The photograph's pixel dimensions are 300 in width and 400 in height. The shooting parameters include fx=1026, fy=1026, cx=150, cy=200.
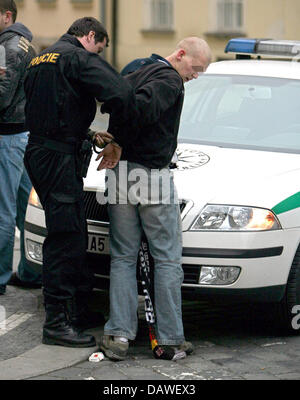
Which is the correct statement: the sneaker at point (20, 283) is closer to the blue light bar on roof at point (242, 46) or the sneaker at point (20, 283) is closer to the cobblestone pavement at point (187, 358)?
the cobblestone pavement at point (187, 358)

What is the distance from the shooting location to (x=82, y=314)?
615cm

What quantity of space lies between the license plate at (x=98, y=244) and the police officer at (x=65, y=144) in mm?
149

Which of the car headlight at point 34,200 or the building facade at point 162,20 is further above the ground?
the car headlight at point 34,200

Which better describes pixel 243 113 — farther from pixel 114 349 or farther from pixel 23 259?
pixel 114 349

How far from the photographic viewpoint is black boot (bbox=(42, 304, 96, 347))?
582cm

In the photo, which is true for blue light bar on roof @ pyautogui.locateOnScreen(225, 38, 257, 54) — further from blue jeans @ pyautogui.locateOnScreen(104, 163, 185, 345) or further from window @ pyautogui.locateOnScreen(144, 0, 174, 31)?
window @ pyautogui.locateOnScreen(144, 0, 174, 31)

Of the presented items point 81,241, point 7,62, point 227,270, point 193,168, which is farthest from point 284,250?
point 7,62

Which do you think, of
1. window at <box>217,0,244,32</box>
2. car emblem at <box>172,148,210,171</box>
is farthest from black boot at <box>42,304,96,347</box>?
window at <box>217,0,244,32</box>

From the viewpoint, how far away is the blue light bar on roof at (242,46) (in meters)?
7.94

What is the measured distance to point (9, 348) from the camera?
5789 mm

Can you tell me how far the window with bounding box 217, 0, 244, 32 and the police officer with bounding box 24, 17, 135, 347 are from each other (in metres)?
18.3

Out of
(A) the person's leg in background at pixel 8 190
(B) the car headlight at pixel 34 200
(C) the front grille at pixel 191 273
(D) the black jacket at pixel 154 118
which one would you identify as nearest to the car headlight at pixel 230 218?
(C) the front grille at pixel 191 273

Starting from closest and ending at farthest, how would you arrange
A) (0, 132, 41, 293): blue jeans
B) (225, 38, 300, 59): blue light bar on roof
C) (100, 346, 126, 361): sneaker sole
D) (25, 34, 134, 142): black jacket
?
(25, 34, 134, 142): black jacket, (100, 346, 126, 361): sneaker sole, (0, 132, 41, 293): blue jeans, (225, 38, 300, 59): blue light bar on roof

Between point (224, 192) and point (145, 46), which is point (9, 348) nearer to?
point (224, 192)
